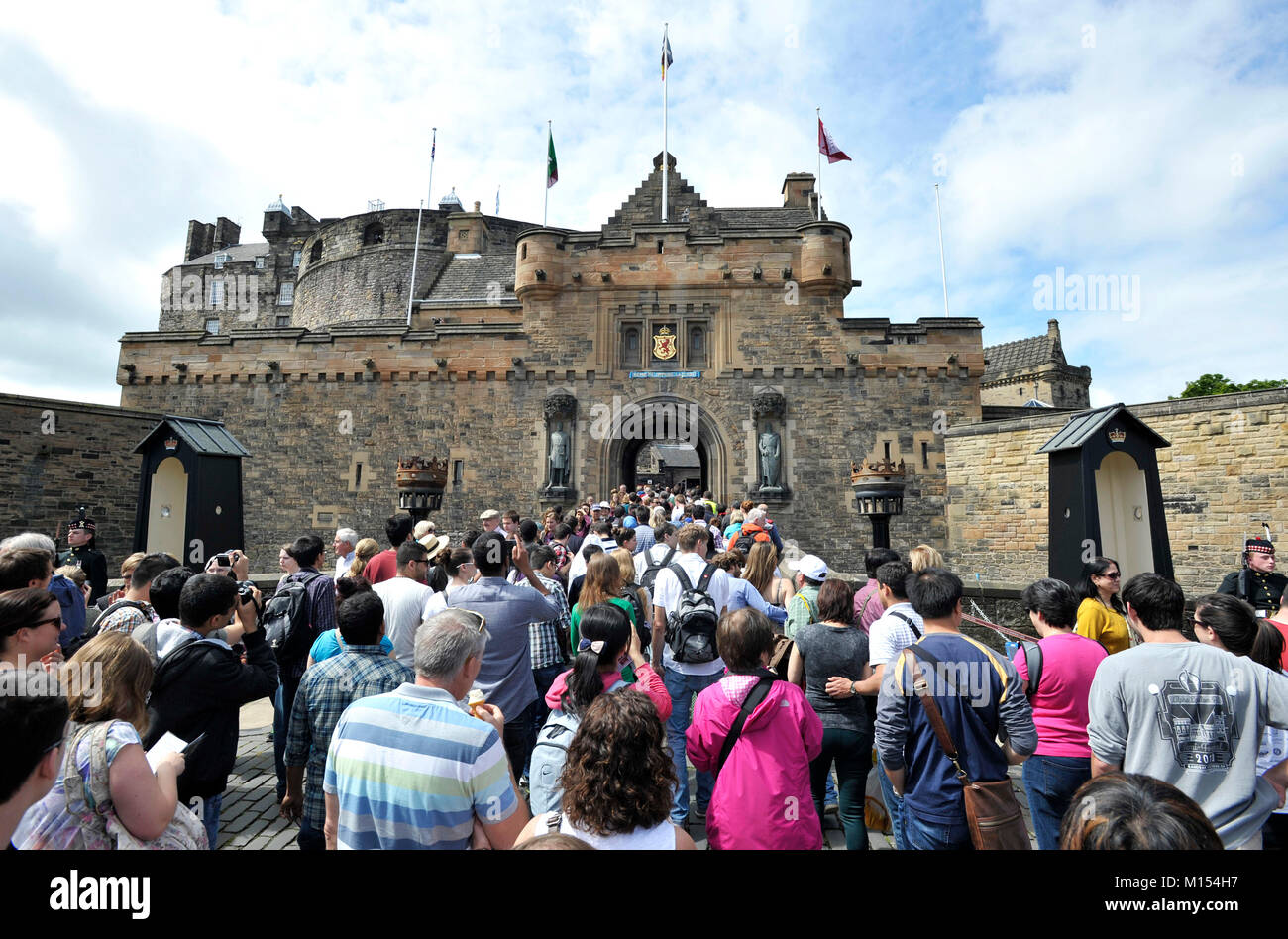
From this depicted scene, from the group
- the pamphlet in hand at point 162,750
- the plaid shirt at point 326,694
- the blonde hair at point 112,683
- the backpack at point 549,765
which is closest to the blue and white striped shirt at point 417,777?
the backpack at point 549,765

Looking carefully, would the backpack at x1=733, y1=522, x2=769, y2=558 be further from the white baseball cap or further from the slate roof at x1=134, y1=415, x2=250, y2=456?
the slate roof at x1=134, y1=415, x2=250, y2=456

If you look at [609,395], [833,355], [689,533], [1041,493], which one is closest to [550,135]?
[609,395]

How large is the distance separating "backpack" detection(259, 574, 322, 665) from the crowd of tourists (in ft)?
0.05

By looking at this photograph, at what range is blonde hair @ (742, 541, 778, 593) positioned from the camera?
5.28 metres

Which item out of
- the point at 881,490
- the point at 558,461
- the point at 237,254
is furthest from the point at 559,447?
the point at 237,254

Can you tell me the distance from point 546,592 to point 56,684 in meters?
3.00

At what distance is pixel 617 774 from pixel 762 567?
3549mm

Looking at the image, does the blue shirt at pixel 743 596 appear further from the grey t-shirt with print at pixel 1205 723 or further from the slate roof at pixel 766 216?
the slate roof at pixel 766 216

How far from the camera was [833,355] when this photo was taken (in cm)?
1780

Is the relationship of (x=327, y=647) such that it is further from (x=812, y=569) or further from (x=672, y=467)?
(x=672, y=467)

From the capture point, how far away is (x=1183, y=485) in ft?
45.5

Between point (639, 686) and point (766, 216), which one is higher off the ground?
point (766, 216)

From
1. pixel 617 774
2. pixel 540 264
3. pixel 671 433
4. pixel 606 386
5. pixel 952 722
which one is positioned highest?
pixel 540 264

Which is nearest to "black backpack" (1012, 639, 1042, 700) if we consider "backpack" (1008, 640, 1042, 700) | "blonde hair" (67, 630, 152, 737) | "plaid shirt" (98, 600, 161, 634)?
"backpack" (1008, 640, 1042, 700)
